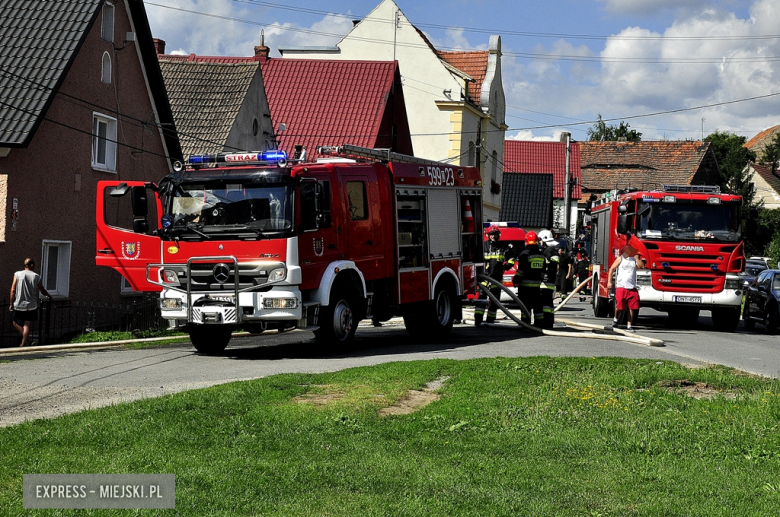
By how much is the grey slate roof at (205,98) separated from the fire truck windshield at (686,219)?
13673 millimetres

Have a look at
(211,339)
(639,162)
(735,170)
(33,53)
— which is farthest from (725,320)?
(735,170)

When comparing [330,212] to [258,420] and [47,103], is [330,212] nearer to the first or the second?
[258,420]

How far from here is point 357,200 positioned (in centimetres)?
1441

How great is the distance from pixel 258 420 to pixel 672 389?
4.38 m

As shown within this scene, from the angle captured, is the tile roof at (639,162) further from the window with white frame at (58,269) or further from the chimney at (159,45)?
the window with white frame at (58,269)

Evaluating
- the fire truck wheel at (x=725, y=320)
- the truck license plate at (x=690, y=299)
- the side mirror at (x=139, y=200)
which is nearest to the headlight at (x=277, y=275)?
the side mirror at (x=139, y=200)

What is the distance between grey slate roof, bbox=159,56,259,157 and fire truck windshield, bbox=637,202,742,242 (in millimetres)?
13673

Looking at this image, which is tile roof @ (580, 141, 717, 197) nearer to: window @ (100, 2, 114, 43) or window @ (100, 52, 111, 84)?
window @ (100, 2, 114, 43)

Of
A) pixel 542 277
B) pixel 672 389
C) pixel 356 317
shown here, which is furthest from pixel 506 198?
pixel 672 389

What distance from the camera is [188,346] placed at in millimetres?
16016

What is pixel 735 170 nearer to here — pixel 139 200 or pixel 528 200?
pixel 528 200

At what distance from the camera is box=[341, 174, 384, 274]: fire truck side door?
14.2 metres

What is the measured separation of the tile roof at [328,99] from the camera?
37250 mm

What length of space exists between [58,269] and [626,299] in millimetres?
11415
